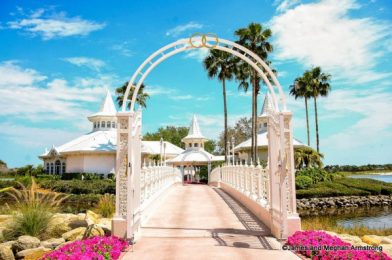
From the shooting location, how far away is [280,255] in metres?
6.38

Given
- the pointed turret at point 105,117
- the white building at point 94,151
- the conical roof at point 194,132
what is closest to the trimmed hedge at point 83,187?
the white building at point 94,151

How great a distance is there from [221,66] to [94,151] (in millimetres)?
16043

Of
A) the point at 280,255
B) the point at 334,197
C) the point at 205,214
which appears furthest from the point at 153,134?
the point at 280,255

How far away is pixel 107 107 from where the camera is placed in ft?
143

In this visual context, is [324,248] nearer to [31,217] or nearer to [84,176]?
[31,217]

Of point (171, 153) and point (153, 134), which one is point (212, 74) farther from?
point (153, 134)

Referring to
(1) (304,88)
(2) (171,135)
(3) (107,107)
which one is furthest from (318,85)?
(2) (171,135)

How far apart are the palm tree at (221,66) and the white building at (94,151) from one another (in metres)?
8.59

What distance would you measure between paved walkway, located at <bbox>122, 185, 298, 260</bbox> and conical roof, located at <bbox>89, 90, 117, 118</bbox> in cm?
3305

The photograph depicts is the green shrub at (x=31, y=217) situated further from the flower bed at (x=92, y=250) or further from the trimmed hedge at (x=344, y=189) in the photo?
the trimmed hedge at (x=344, y=189)

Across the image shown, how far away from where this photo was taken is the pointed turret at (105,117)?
42434 millimetres

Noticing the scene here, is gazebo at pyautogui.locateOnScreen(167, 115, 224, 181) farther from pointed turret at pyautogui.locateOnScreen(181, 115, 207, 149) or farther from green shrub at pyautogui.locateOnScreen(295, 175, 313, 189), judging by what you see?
green shrub at pyautogui.locateOnScreen(295, 175, 313, 189)

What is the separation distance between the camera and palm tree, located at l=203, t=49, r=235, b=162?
117 ft

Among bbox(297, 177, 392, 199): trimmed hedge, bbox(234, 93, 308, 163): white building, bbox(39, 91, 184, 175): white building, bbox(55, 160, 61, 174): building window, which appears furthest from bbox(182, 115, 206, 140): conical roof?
bbox(297, 177, 392, 199): trimmed hedge
